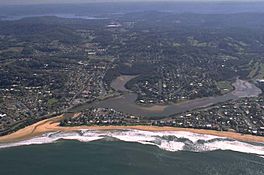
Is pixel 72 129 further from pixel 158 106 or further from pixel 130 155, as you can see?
pixel 158 106

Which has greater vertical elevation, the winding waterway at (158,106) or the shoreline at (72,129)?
the shoreline at (72,129)

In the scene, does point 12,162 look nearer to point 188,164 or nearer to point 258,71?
point 188,164

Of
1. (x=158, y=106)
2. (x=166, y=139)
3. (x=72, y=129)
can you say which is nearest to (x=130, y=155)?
(x=166, y=139)

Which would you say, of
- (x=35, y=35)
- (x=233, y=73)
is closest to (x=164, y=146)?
(x=233, y=73)

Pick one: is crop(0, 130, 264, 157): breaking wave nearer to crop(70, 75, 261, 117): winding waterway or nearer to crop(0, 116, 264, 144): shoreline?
crop(0, 116, 264, 144): shoreline

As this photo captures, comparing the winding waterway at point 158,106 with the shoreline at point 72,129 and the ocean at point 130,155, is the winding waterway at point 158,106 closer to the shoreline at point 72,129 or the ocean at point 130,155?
the shoreline at point 72,129

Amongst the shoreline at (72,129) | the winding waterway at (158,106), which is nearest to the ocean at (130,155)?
the shoreline at (72,129)

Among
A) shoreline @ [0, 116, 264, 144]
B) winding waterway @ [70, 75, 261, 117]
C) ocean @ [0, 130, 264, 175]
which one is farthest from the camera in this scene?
winding waterway @ [70, 75, 261, 117]

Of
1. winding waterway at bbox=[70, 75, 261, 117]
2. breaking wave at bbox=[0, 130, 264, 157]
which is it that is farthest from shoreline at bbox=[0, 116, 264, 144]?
winding waterway at bbox=[70, 75, 261, 117]
